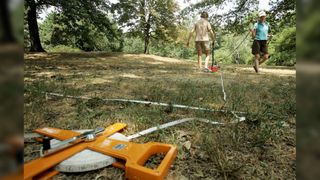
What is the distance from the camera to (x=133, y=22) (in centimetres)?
2008

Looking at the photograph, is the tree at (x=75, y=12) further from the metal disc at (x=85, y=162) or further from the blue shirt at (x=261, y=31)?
the metal disc at (x=85, y=162)

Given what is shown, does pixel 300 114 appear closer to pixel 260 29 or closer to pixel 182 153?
pixel 182 153

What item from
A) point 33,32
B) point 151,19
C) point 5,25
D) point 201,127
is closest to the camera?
point 5,25

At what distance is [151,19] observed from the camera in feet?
67.9

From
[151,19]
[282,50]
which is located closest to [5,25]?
[282,50]

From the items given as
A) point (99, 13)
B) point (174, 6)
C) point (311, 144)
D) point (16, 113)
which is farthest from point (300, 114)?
point (174, 6)

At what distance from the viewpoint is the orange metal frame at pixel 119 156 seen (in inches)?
43.7

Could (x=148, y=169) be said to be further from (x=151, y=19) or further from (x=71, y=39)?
(x=71, y=39)

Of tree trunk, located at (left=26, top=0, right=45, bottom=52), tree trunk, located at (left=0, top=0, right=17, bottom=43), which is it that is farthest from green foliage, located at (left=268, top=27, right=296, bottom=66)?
tree trunk, located at (left=0, top=0, right=17, bottom=43)

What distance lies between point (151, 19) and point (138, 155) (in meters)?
20.6

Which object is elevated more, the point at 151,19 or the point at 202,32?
the point at 151,19

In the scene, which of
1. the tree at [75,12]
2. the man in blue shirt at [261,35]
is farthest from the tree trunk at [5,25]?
the tree at [75,12]

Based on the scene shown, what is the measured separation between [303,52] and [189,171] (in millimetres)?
1117

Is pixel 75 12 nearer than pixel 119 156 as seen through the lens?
No
